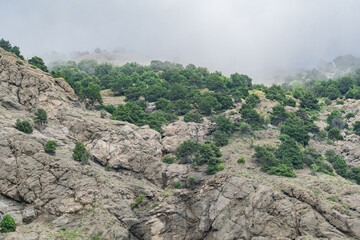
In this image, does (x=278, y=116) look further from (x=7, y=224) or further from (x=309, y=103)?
(x=7, y=224)

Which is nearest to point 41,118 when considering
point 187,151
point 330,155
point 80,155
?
point 80,155

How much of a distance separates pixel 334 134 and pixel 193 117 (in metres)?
30.3

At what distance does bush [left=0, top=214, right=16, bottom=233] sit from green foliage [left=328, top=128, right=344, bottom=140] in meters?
63.3

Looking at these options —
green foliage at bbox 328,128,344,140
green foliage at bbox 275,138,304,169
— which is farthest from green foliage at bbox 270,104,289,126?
green foliage at bbox 275,138,304,169

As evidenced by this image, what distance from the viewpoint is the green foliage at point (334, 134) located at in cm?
7600

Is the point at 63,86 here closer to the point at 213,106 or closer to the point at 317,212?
the point at 213,106

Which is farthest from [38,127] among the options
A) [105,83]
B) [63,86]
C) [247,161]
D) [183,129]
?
[105,83]

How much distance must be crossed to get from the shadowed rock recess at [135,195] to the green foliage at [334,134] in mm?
22092

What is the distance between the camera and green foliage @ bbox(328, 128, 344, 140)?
76.0 metres

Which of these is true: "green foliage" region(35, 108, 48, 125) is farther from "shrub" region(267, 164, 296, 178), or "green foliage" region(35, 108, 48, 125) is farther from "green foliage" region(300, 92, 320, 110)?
"green foliage" region(300, 92, 320, 110)

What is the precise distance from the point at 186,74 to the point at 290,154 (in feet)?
195

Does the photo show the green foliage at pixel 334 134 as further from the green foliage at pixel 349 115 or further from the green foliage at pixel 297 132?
the green foliage at pixel 349 115

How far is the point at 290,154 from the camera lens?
208 ft

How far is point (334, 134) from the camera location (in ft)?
252
